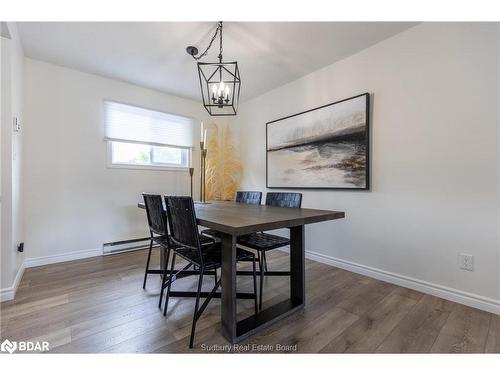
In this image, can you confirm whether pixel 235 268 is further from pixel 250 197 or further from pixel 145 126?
pixel 145 126

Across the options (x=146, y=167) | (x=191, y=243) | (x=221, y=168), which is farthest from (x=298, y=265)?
(x=146, y=167)

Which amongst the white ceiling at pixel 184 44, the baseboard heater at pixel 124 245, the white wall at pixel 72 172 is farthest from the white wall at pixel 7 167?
the baseboard heater at pixel 124 245

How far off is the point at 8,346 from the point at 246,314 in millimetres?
1415

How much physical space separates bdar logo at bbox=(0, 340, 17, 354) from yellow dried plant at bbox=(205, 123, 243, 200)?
9.03 ft

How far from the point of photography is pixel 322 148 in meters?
2.76

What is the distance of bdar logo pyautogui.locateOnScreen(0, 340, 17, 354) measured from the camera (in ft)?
4.26

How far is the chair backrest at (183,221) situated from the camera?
4.66 feet

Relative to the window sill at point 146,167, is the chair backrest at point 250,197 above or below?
below

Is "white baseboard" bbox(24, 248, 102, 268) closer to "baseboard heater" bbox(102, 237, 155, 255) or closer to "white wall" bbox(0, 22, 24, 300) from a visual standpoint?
"baseboard heater" bbox(102, 237, 155, 255)

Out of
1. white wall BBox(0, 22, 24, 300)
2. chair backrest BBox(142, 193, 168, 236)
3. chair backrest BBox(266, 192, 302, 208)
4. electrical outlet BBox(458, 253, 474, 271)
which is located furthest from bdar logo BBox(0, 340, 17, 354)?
electrical outlet BBox(458, 253, 474, 271)

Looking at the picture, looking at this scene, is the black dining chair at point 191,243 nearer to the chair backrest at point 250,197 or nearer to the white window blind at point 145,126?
the chair backrest at point 250,197

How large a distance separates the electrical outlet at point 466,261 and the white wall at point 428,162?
32mm
